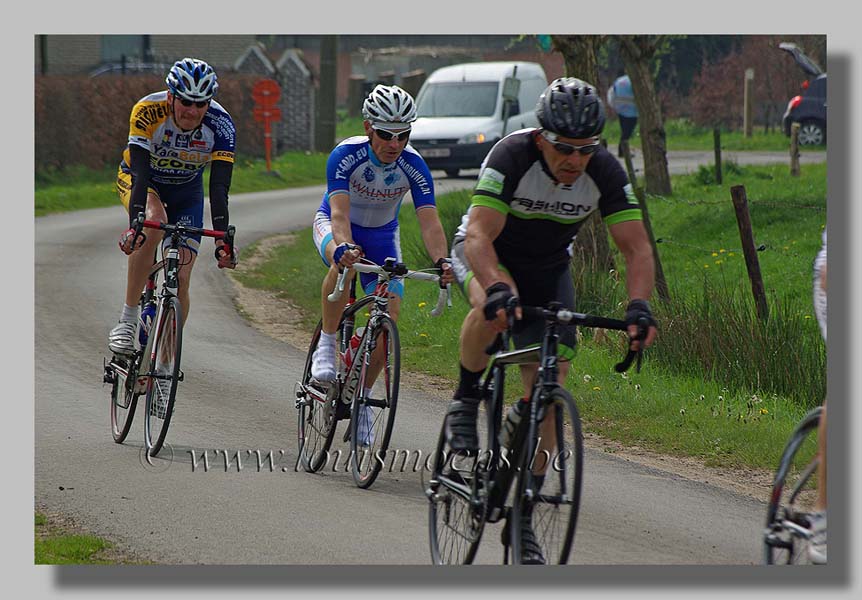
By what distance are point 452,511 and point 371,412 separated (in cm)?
150

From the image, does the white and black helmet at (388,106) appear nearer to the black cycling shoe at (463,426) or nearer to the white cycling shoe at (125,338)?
the black cycling shoe at (463,426)

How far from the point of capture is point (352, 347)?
7.84m

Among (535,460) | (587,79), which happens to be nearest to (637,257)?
(535,460)

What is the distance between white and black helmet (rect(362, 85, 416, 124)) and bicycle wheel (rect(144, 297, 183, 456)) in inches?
69.2

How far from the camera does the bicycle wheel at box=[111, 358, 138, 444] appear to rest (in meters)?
8.62

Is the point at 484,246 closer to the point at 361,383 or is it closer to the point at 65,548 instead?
the point at 361,383

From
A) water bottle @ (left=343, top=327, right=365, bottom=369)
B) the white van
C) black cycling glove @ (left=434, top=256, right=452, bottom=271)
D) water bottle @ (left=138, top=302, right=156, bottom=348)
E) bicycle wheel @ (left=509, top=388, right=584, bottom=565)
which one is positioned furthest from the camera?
the white van

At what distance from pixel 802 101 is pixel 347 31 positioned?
1400cm

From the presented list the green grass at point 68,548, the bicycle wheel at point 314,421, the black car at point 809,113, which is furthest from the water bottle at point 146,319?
the black car at point 809,113

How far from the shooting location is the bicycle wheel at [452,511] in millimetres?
6129

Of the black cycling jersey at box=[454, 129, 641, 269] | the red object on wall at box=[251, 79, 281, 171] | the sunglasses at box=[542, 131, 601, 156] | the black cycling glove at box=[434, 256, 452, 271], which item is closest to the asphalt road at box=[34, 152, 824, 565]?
the black cycling glove at box=[434, 256, 452, 271]

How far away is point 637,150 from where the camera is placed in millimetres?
30547

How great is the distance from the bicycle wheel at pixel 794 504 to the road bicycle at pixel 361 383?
2.24 metres

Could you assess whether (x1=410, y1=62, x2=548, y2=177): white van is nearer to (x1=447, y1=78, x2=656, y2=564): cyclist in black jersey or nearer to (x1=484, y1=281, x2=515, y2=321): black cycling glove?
(x1=447, y1=78, x2=656, y2=564): cyclist in black jersey
